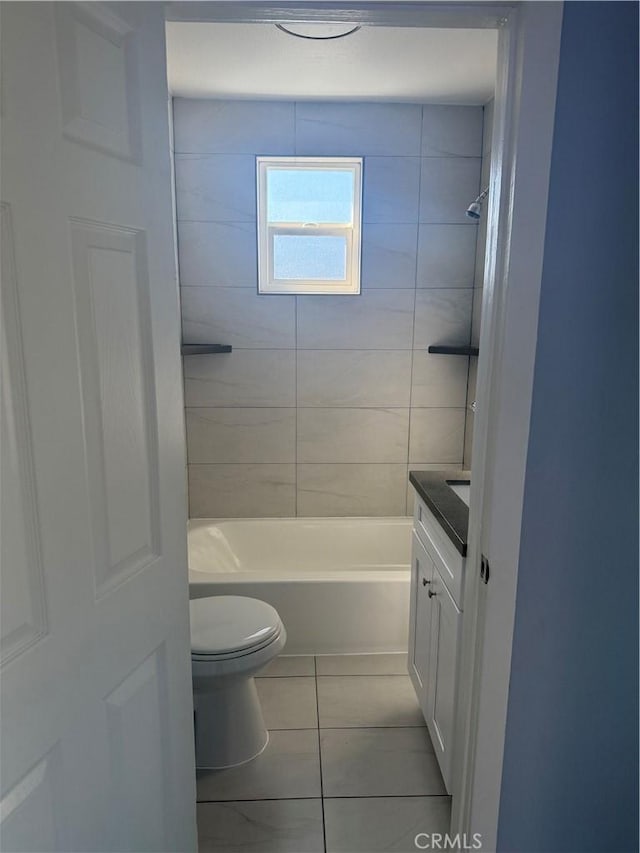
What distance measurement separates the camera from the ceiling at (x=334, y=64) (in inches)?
85.2

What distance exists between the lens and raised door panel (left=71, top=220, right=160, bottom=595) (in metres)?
0.97

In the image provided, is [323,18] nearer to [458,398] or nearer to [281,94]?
[281,94]

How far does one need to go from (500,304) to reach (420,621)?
4.24 feet

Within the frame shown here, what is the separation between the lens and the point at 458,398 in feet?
10.8

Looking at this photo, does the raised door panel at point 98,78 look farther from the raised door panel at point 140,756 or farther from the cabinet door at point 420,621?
the cabinet door at point 420,621

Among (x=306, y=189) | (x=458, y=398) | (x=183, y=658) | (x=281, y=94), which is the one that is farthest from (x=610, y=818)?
(x=281, y=94)

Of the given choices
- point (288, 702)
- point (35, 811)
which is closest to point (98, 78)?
point (35, 811)

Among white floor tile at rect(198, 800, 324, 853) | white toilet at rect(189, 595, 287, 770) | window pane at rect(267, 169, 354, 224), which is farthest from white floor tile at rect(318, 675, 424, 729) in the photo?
window pane at rect(267, 169, 354, 224)

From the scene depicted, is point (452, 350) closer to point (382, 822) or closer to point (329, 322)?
point (329, 322)

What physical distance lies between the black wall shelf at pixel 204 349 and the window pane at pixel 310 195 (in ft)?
2.31

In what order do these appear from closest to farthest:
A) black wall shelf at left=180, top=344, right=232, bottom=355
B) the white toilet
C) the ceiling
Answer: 1. the white toilet
2. the ceiling
3. black wall shelf at left=180, top=344, right=232, bottom=355

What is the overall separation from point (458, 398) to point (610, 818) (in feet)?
7.15

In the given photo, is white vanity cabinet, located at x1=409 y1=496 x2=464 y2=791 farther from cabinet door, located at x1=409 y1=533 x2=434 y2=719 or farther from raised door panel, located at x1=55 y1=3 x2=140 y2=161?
raised door panel, located at x1=55 y1=3 x2=140 y2=161

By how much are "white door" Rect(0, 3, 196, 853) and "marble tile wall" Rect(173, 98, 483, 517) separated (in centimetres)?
200
